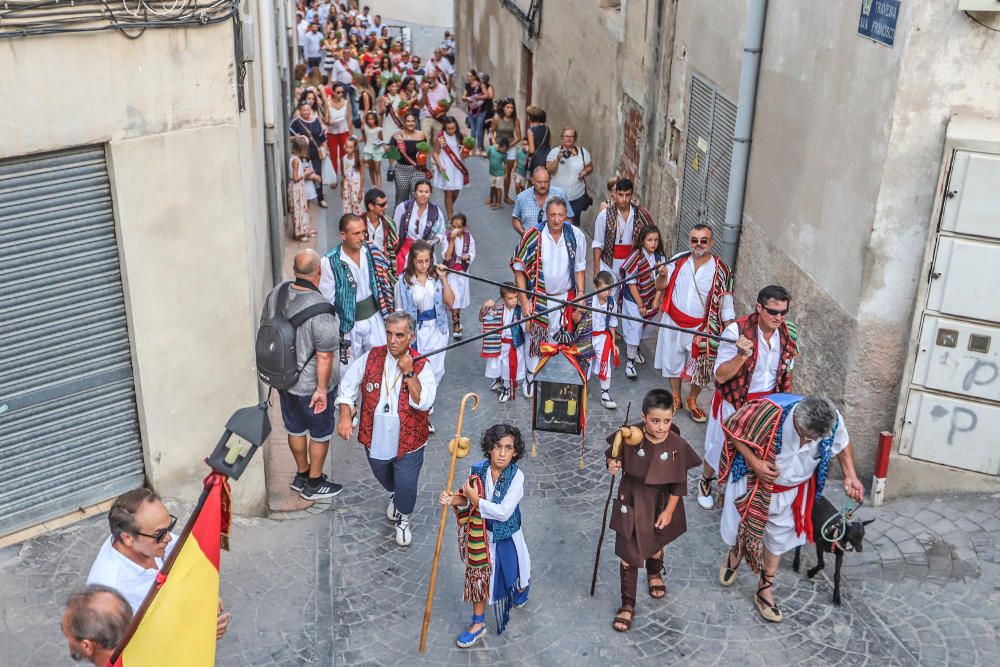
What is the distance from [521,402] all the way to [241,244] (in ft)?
12.2

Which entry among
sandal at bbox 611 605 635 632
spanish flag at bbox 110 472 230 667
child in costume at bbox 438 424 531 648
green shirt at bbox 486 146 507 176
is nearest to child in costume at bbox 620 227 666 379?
sandal at bbox 611 605 635 632

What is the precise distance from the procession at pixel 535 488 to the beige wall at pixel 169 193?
47mm

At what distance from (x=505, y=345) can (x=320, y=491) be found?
2.39 meters

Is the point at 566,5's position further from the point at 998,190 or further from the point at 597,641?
the point at 597,641

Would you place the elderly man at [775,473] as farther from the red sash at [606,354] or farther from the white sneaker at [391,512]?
the red sash at [606,354]

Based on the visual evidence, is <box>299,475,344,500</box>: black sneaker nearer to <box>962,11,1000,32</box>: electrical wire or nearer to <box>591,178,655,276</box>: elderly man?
<box>591,178,655,276</box>: elderly man

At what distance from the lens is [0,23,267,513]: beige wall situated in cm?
605

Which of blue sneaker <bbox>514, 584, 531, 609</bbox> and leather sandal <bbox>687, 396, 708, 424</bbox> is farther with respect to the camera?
leather sandal <bbox>687, 396, 708, 424</bbox>

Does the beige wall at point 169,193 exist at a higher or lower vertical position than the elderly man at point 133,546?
higher

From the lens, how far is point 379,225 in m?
10.2

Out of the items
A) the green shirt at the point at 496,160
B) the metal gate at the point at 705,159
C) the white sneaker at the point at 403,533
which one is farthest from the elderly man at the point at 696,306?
the green shirt at the point at 496,160

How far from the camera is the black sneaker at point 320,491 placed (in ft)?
26.7

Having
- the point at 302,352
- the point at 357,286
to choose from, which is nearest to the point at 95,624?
the point at 302,352

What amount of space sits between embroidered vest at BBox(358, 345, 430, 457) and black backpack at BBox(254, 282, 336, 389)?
58 cm
